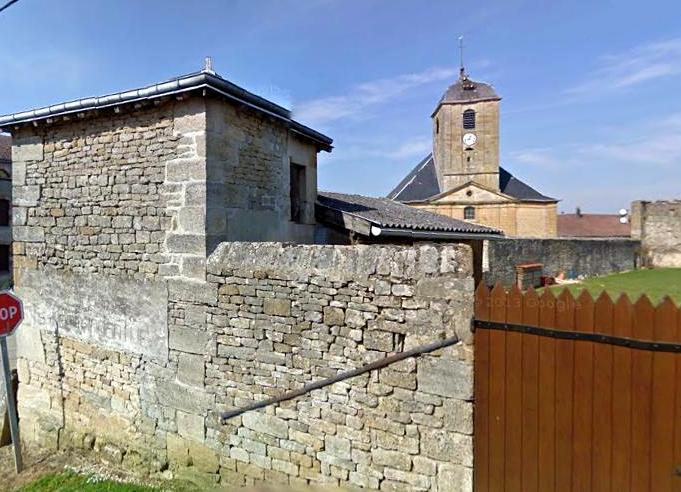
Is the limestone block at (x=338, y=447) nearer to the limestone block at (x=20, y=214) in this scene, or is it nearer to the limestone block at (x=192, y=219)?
the limestone block at (x=192, y=219)

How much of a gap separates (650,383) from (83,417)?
6.92 m

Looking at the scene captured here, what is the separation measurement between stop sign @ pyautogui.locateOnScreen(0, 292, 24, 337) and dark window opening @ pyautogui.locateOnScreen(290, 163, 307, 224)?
13.7 feet

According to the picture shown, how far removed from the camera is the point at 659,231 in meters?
26.6

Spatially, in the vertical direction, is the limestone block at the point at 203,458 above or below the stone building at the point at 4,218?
below

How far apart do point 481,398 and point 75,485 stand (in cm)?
524

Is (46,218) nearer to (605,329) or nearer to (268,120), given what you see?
(268,120)

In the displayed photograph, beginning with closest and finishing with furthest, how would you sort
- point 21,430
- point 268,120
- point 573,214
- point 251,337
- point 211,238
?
1. point 251,337
2. point 211,238
3. point 268,120
4. point 21,430
5. point 573,214

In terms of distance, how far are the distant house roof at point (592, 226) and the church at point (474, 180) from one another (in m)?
6.51

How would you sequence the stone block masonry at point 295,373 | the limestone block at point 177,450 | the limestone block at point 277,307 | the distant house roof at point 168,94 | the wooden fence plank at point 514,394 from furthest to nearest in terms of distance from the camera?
the limestone block at point 177,450 → the distant house roof at point 168,94 → the limestone block at point 277,307 → the stone block masonry at point 295,373 → the wooden fence plank at point 514,394

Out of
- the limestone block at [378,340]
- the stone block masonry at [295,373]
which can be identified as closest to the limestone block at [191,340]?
the stone block masonry at [295,373]

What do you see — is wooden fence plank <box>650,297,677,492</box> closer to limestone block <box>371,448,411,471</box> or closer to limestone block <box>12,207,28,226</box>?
limestone block <box>371,448,411,471</box>

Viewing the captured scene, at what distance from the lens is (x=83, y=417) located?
5855 mm

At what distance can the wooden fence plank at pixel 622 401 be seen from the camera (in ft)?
9.38

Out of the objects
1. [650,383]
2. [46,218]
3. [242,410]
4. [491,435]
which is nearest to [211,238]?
[242,410]
